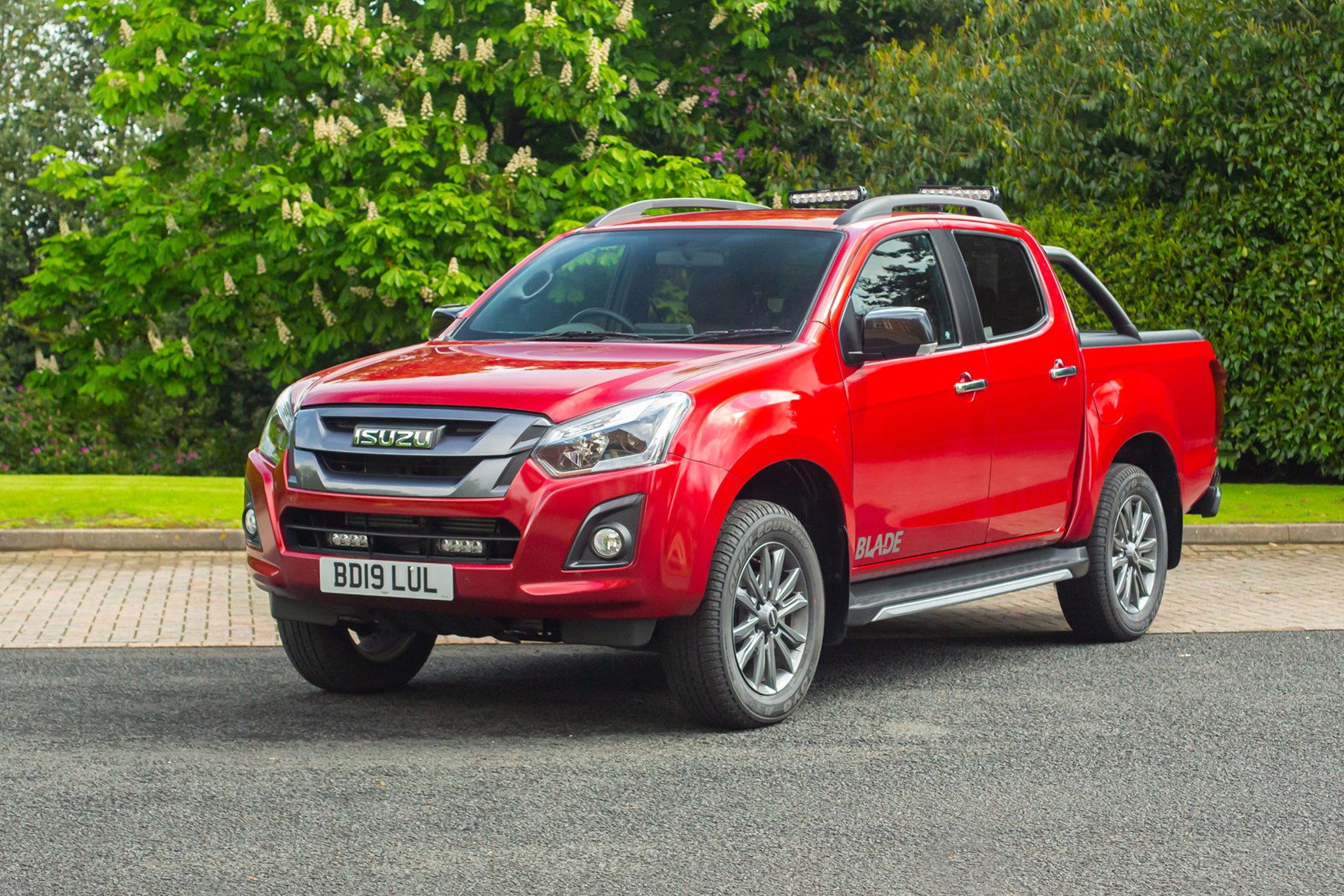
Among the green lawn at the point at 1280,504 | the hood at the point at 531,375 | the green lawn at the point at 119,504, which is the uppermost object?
the hood at the point at 531,375

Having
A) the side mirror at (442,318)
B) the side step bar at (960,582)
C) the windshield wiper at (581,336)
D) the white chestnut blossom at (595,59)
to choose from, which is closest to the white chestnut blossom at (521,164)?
the white chestnut blossom at (595,59)

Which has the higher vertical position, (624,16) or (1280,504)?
(624,16)

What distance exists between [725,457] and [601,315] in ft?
4.59

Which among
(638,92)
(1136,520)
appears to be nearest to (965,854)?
(1136,520)

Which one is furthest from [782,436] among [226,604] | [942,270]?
[226,604]

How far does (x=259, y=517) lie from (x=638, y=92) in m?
13.5

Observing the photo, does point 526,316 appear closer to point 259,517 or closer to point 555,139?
point 259,517

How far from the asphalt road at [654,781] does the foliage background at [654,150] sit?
9117mm

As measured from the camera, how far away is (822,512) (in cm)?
691

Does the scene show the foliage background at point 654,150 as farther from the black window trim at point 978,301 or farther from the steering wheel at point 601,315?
the steering wheel at point 601,315

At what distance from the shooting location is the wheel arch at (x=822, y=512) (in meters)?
6.71

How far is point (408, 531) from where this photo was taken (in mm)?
6145

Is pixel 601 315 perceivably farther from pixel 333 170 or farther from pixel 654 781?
pixel 333 170

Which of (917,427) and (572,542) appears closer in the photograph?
(572,542)
